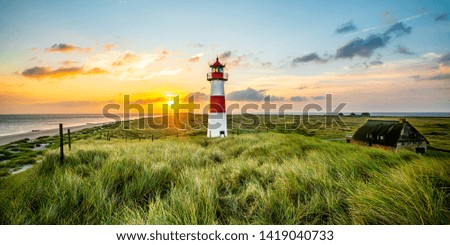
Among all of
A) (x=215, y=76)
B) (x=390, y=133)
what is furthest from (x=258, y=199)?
(x=390, y=133)

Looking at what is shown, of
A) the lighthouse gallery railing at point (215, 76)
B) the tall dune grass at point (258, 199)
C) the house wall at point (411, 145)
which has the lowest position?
the house wall at point (411, 145)

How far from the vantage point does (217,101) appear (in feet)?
36.5

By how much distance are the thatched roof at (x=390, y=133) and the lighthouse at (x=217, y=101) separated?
11.0 metres

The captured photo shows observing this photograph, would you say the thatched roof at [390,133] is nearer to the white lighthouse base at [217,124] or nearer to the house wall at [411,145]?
the house wall at [411,145]

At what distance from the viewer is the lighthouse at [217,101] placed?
1116 centimetres

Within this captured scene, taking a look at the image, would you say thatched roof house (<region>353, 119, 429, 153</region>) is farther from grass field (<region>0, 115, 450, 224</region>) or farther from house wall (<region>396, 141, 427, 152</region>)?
grass field (<region>0, 115, 450, 224</region>)

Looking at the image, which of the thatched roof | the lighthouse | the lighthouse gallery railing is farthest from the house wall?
the lighthouse gallery railing

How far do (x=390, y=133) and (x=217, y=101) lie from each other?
11.8 m

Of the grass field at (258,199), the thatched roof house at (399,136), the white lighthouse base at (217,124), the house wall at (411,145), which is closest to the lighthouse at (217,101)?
the white lighthouse base at (217,124)
